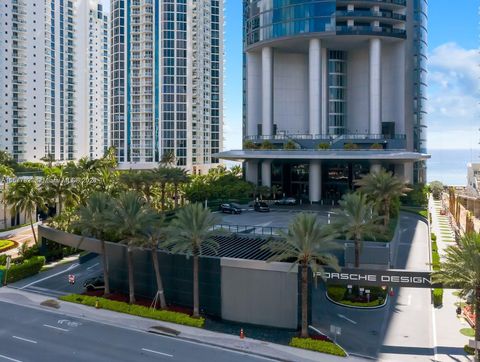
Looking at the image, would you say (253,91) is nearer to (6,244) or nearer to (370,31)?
(370,31)

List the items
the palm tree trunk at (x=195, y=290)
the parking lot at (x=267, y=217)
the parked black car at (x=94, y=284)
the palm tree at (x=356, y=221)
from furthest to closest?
the parking lot at (x=267, y=217), the parked black car at (x=94, y=284), the palm tree at (x=356, y=221), the palm tree trunk at (x=195, y=290)

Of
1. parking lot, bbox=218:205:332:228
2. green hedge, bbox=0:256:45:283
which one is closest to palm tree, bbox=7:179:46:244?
green hedge, bbox=0:256:45:283

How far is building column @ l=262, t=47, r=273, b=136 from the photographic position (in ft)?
276

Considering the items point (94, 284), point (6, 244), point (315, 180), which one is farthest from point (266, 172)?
point (94, 284)

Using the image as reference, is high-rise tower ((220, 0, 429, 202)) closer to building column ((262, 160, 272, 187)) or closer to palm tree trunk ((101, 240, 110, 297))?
building column ((262, 160, 272, 187))

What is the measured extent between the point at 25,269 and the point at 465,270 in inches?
1604

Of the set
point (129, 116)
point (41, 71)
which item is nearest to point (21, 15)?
point (41, 71)

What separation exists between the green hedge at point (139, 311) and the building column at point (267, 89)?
5367cm

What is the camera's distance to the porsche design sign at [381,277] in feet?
98.1

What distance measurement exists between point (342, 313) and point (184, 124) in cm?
10587

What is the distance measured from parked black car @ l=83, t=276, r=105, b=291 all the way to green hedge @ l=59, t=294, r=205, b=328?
7.03 ft

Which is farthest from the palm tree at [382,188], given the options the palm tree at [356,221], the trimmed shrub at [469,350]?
the trimmed shrub at [469,350]

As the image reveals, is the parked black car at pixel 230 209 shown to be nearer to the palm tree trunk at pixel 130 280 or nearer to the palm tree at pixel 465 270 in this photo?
the palm tree trunk at pixel 130 280

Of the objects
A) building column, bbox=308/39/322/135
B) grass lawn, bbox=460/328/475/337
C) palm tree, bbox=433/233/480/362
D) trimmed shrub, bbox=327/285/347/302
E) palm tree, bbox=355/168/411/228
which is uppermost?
building column, bbox=308/39/322/135
